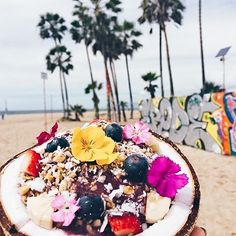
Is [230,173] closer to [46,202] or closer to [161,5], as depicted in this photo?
[46,202]

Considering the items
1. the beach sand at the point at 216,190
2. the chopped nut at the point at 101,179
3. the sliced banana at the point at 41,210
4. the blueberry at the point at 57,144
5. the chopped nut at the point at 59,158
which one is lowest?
the beach sand at the point at 216,190

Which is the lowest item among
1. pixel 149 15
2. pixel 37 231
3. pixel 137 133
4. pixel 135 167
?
pixel 37 231

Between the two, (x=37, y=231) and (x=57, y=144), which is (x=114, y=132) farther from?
(x=37, y=231)

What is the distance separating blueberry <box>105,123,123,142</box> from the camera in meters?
2.04

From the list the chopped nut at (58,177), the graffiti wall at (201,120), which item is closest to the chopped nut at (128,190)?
the chopped nut at (58,177)

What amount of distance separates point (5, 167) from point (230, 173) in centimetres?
1360

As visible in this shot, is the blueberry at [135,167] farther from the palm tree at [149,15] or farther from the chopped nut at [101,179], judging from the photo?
the palm tree at [149,15]

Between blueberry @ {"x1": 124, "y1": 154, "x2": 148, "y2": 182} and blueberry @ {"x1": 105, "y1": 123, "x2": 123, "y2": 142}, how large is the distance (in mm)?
203

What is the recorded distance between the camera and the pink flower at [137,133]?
6.87 ft

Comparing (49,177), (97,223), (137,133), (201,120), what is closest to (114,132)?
(137,133)

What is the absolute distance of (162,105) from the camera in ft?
81.4

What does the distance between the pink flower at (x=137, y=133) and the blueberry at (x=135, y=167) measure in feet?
0.77

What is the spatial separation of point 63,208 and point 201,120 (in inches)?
736

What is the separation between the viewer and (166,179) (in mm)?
1825
